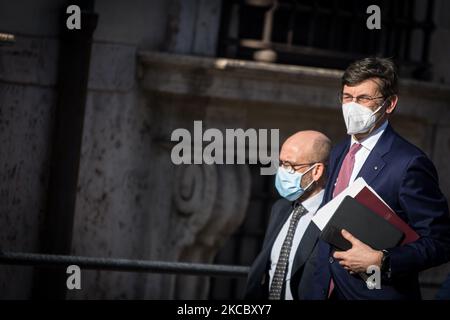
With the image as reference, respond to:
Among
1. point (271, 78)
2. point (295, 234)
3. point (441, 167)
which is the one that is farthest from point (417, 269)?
point (441, 167)

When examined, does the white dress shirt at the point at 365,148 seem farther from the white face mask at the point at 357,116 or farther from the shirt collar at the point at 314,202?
the shirt collar at the point at 314,202

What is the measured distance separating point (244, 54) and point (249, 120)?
19.6 inches

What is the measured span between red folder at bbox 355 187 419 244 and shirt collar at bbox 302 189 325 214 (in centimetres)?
66

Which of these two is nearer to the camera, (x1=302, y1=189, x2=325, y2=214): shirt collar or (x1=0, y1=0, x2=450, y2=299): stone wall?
(x1=302, y1=189, x2=325, y2=214): shirt collar

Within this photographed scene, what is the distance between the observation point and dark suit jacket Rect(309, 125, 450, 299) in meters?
4.68

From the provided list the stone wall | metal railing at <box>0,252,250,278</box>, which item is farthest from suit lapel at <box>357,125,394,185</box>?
the stone wall

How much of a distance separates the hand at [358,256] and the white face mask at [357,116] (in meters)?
0.44

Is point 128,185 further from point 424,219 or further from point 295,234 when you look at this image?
point 424,219

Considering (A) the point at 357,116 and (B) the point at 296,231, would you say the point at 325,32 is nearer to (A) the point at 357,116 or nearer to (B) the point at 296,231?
(B) the point at 296,231

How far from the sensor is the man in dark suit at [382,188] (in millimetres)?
4703

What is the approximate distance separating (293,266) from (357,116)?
0.80 meters

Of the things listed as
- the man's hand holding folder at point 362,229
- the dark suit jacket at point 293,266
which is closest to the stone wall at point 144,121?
the dark suit jacket at point 293,266

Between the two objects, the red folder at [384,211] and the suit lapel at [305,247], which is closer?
the red folder at [384,211]

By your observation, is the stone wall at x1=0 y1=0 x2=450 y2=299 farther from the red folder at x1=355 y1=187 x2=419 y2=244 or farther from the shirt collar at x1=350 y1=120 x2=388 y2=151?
the red folder at x1=355 y1=187 x2=419 y2=244
